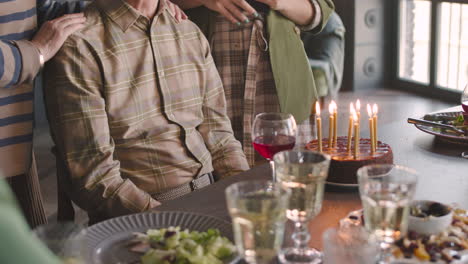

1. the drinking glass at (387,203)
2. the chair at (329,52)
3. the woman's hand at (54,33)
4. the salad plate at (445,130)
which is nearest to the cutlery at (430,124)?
the salad plate at (445,130)

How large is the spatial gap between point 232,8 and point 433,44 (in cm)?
327

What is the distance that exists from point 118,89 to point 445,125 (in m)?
0.97

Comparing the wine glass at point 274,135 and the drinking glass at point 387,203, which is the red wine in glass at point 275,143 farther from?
the drinking glass at point 387,203

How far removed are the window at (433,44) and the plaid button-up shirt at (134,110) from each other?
332 centimetres

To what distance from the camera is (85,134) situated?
1.91 m

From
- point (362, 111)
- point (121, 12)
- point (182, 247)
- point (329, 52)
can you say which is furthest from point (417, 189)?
point (362, 111)

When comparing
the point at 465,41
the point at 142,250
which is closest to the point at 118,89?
the point at 142,250

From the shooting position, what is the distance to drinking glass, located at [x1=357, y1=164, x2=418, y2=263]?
1157mm

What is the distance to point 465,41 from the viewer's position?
16.9 feet

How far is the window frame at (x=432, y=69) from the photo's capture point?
5203 mm

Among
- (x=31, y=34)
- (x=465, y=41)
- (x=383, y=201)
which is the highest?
(x=31, y=34)

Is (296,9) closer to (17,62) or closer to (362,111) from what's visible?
→ (17,62)

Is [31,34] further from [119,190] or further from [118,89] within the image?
[119,190]

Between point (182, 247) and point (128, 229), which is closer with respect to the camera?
point (182, 247)
